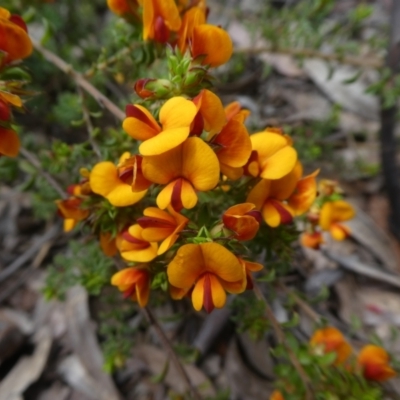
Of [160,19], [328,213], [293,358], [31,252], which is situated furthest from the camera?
[31,252]

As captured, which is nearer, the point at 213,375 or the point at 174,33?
the point at 174,33

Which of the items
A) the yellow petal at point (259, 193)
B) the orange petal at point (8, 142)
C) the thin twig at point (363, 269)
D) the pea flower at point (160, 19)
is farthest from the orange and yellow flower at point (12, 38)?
the thin twig at point (363, 269)

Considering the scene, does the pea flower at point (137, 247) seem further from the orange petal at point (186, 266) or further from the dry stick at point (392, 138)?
the dry stick at point (392, 138)

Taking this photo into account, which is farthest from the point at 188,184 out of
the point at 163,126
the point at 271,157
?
the point at 271,157

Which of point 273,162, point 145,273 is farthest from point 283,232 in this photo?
point 145,273

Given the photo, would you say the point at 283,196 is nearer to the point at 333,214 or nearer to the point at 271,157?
the point at 271,157

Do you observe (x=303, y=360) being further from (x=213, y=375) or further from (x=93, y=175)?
(x=93, y=175)
